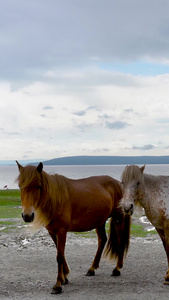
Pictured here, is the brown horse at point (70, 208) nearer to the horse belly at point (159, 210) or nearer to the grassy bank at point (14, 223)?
the horse belly at point (159, 210)

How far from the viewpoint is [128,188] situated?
23.3 ft

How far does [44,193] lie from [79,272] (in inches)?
117

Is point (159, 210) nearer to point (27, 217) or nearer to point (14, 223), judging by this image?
point (27, 217)

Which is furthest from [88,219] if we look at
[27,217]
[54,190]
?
[27,217]

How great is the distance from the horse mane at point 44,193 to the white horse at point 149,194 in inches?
56.4

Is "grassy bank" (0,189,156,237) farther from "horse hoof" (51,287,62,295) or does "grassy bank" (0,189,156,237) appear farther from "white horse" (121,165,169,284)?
"horse hoof" (51,287,62,295)

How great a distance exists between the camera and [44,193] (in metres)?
7.00

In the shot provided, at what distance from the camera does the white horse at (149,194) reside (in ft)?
23.3

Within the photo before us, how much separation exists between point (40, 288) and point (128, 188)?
10.00ft

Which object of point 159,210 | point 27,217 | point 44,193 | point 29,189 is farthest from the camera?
point 159,210

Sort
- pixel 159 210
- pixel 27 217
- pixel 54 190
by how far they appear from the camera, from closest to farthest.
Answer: pixel 27 217
pixel 54 190
pixel 159 210

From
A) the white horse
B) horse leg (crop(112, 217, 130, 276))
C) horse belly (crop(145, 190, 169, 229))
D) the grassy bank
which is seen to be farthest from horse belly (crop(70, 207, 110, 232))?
the grassy bank

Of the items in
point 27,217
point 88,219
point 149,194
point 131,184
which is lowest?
point 88,219

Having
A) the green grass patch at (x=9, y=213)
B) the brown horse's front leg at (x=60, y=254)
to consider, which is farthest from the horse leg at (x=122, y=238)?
the green grass patch at (x=9, y=213)
